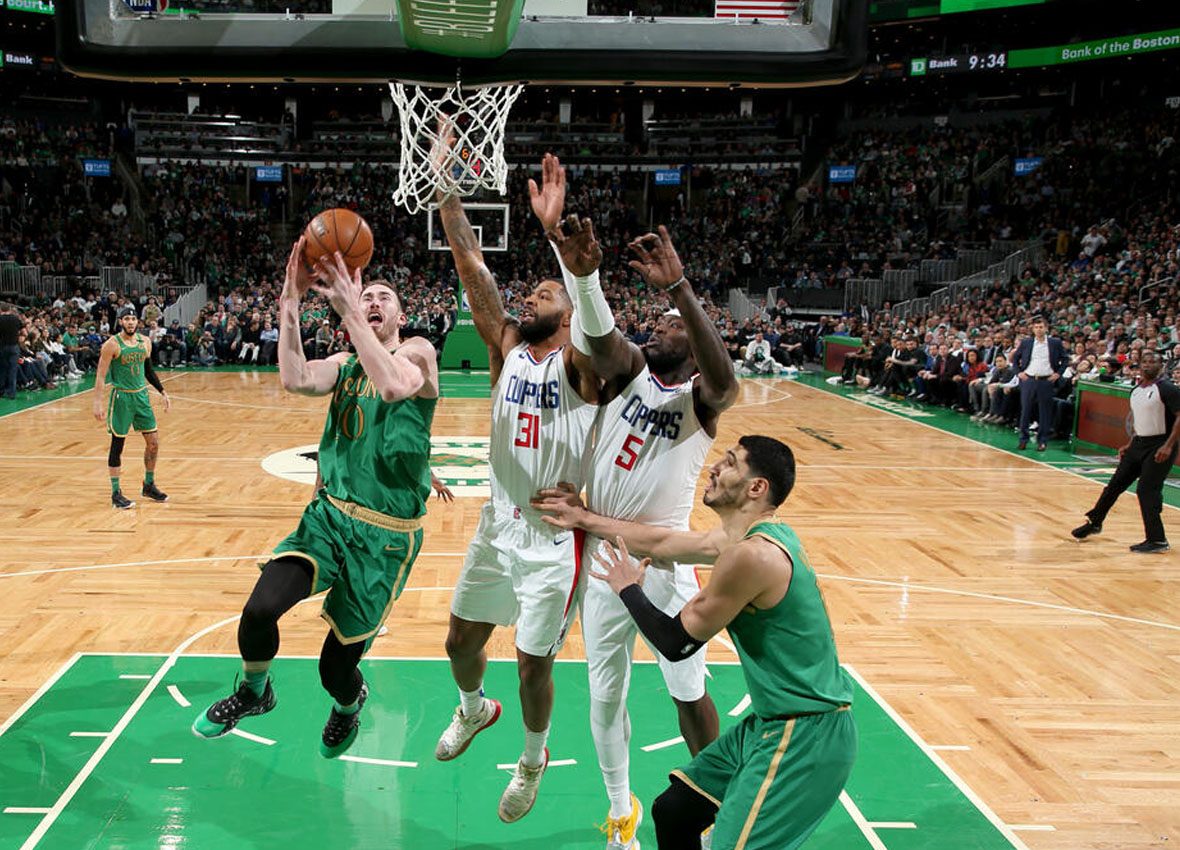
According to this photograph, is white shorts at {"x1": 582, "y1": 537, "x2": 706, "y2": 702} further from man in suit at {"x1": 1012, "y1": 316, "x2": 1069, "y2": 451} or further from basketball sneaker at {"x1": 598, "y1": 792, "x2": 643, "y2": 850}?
man in suit at {"x1": 1012, "y1": 316, "x2": 1069, "y2": 451}

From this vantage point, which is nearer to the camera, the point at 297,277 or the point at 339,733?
the point at 297,277

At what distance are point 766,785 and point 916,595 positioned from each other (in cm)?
454

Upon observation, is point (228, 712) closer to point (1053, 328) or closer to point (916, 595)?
point (916, 595)

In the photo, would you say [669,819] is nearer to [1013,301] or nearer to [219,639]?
[219,639]

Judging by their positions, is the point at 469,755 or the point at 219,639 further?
the point at 219,639

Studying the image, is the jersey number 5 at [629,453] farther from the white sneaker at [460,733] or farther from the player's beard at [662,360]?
the white sneaker at [460,733]

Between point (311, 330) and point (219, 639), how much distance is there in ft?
57.8

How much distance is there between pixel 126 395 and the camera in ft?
31.4

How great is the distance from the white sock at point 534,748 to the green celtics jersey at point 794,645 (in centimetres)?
127

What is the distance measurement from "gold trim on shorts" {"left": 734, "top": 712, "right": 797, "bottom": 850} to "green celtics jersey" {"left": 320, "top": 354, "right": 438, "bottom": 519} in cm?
192

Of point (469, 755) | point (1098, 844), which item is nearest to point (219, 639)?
point (469, 755)

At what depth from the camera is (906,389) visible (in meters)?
19.6

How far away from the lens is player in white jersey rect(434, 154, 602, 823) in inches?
160

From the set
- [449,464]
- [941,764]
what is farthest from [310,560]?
[449,464]
